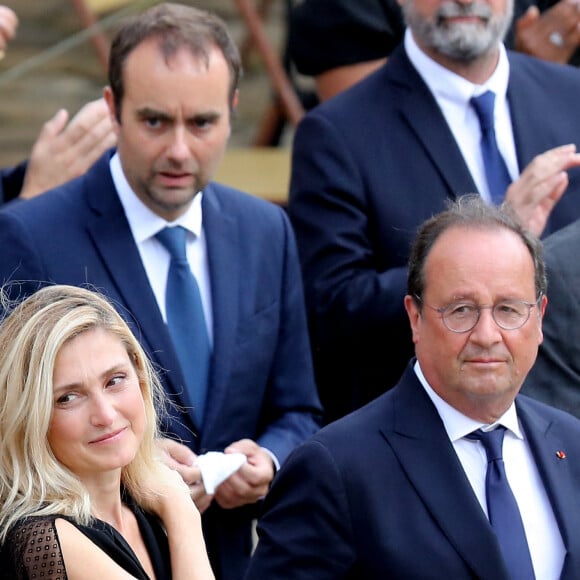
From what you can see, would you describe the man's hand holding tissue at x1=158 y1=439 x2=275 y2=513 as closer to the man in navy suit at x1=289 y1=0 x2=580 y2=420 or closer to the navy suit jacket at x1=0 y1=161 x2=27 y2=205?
the man in navy suit at x1=289 y1=0 x2=580 y2=420

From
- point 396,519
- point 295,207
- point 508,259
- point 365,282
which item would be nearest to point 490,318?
point 508,259

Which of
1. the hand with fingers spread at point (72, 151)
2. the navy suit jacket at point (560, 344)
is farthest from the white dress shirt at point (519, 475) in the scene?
the hand with fingers spread at point (72, 151)

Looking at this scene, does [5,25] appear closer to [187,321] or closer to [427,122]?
[187,321]

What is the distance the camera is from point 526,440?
374 centimetres

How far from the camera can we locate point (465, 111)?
4.73 m

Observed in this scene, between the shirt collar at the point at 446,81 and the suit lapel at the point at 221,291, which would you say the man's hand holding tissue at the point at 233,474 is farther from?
the shirt collar at the point at 446,81

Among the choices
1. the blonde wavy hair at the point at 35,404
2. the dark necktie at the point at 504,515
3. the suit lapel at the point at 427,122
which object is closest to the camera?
the blonde wavy hair at the point at 35,404

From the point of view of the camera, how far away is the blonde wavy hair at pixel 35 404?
3420mm

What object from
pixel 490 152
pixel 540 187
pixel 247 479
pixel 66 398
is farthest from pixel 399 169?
pixel 66 398

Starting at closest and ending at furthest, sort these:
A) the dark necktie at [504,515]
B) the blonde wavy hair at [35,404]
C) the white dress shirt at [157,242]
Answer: the blonde wavy hair at [35,404] → the dark necktie at [504,515] → the white dress shirt at [157,242]

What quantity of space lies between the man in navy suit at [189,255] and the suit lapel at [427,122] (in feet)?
1.83

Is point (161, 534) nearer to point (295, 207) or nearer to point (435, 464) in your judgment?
point (435, 464)

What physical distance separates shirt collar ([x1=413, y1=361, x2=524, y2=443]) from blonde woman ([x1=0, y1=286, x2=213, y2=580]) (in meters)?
0.60

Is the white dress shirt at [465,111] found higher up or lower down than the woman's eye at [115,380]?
higher up
